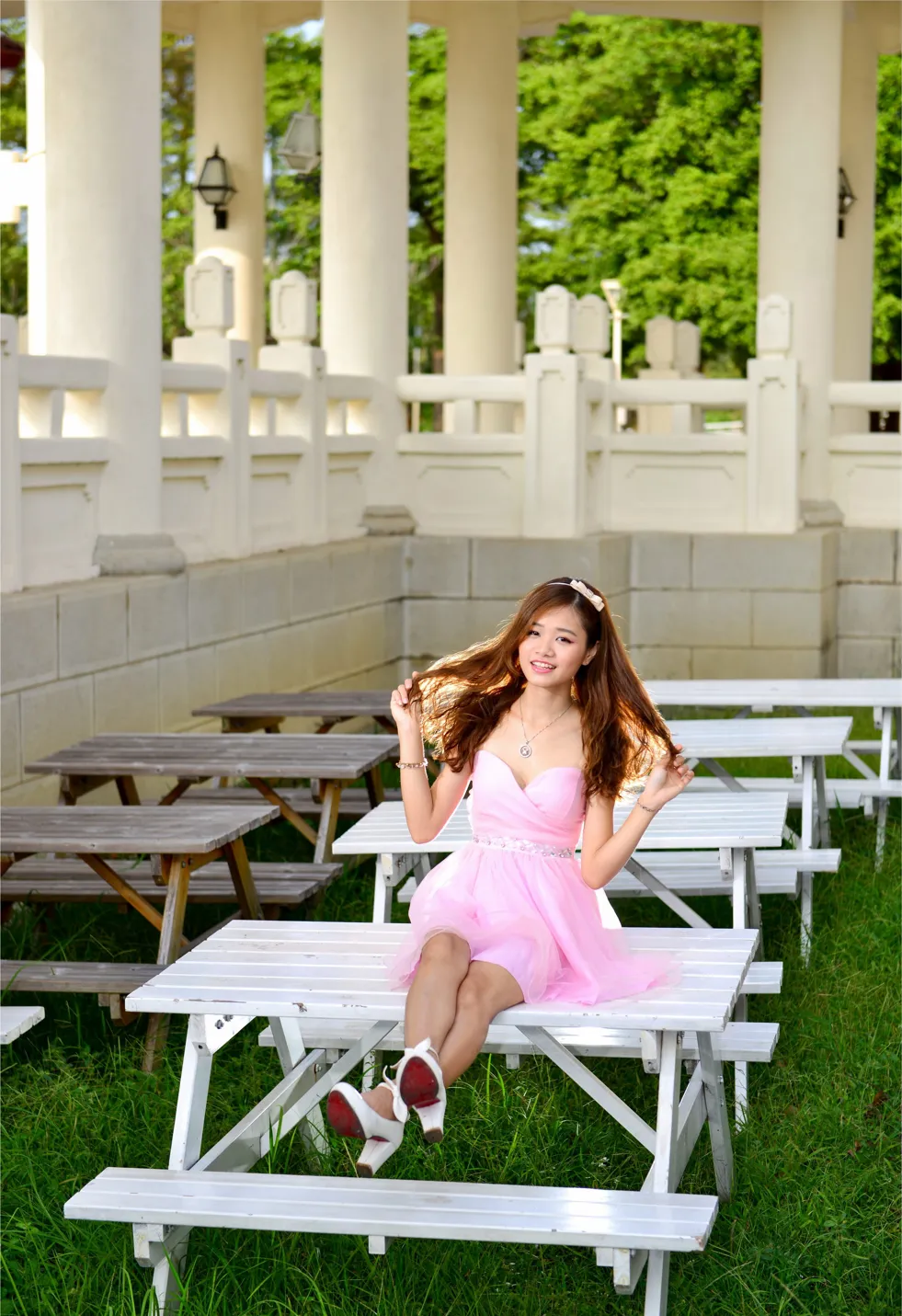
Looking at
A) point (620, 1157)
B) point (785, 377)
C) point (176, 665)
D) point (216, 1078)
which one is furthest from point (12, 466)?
point (785, 377)

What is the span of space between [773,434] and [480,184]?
12.9 ft

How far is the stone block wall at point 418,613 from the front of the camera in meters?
7.83

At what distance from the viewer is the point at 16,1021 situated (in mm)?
4340

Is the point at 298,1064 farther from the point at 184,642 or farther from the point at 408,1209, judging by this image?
the point at 184,642

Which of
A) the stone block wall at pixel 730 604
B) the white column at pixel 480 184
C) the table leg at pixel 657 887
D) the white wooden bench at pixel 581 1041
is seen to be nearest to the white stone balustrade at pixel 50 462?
the table leg at pixel 657 887

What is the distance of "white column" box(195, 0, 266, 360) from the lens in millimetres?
14734

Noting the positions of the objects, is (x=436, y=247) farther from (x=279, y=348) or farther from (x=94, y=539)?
(x=94, y=539)

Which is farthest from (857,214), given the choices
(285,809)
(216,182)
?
(285,809)

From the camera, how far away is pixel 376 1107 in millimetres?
3582

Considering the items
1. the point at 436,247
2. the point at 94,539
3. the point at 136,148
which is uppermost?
the point at 436,247

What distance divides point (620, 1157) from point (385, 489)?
7746 mm

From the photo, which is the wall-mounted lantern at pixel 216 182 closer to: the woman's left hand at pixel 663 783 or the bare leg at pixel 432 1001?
the woman's left hand at pixel 663 783

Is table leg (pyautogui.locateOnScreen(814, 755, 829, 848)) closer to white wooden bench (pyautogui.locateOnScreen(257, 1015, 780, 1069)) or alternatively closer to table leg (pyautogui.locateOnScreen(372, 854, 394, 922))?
table leg (pyautogui.locateOnScreen(372, 854, 394, 922))

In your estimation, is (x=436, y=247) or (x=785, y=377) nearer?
(x=785, y=377)
